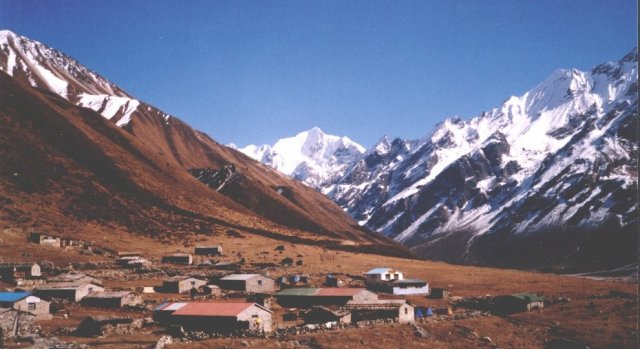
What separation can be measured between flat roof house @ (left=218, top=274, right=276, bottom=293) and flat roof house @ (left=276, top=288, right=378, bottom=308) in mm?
6958

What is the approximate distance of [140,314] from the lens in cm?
5631

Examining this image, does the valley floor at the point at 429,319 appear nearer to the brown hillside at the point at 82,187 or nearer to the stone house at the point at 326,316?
the stone house at the point at 326,316

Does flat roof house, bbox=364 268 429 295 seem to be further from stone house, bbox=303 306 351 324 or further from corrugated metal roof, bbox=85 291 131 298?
corrugated metal roof, bbox=85 291 131 298

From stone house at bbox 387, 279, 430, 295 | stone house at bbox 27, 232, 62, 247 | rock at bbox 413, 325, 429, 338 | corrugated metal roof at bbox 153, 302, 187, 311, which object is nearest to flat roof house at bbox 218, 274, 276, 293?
stone house at bbox 387, 279, 430, 295

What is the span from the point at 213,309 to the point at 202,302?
4671mm

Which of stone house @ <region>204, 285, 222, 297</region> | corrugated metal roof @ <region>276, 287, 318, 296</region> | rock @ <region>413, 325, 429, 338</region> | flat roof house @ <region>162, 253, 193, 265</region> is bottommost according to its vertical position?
rock @ <region>413, 325, 429, 338</region>

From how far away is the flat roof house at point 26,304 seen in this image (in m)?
50.1

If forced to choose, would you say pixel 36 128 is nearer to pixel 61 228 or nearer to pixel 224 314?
pixel 61 228

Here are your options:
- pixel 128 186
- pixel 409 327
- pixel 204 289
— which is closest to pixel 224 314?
pixel 409 327

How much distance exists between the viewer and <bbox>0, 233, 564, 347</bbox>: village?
4763cm

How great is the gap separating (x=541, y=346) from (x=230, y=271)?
5249 cm

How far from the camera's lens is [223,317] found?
4894 centimetres

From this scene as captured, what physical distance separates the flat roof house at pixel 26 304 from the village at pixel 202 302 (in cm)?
9

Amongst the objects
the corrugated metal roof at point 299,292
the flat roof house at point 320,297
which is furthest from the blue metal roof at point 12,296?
the corrugated metal roof at point 299,292
